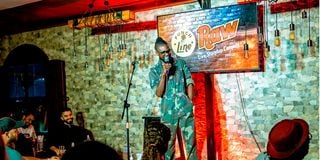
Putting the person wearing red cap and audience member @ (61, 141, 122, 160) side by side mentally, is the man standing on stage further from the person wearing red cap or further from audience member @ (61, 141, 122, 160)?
audience member @ (61, 141, 122, 160)

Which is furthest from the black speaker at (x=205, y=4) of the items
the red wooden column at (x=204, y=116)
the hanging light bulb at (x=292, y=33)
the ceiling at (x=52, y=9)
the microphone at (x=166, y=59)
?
the hanging light bulb at (x=292, y=33)

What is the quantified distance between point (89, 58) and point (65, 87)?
2.59ft

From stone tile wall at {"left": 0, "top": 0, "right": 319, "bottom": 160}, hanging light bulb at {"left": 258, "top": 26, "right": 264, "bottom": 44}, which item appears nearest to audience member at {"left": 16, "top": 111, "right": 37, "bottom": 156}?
stone tile wall at {"left": 0, "top": 0, "right": 319, "bottom": 160}

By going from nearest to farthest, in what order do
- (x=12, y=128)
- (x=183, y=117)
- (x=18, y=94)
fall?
(x=12, y=128), (x=183, y=117), (x=18, y=94)

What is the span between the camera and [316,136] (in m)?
5.03

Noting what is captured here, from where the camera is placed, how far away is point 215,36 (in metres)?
5.40

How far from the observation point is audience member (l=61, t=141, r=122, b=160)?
1.26m

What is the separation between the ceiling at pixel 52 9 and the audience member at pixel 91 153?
470 cm

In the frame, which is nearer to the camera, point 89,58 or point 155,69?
point 155,69

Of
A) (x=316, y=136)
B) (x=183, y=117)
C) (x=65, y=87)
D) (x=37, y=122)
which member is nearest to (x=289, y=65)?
(x=316, y=136)

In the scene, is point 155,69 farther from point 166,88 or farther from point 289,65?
point 289,65

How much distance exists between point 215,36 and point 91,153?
4.32 m

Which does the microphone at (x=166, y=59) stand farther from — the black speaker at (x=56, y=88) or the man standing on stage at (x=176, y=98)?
the black speaker at (x=56, y=88)

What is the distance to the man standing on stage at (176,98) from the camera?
494 centimetres
